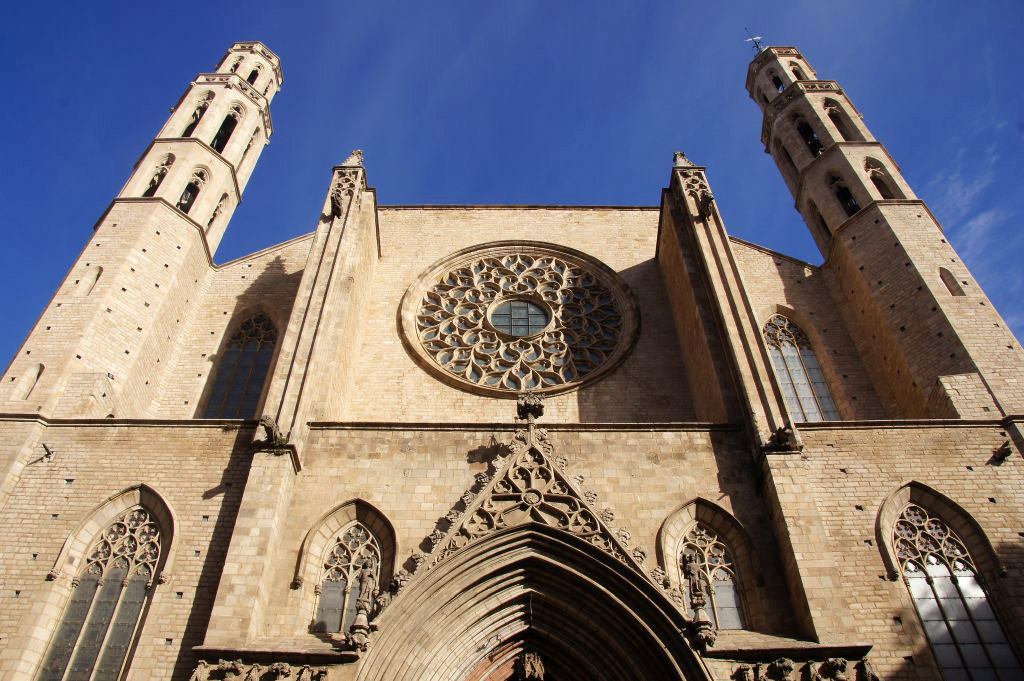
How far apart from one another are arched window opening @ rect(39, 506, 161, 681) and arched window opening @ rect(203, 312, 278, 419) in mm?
3643

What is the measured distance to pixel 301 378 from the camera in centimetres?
1048

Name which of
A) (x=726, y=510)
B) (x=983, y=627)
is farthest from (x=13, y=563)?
(x=983, y=627)

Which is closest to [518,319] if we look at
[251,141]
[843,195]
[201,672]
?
[843,195]

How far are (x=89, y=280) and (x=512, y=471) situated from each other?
27.2ft

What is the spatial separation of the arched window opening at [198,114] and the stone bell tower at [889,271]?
46.3 ft

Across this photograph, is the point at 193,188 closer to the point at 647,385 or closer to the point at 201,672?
the point at 647,385

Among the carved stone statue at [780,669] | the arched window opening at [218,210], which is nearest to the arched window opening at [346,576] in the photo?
the carved stone statue at [780,669]

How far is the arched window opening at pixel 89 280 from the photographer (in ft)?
40.5

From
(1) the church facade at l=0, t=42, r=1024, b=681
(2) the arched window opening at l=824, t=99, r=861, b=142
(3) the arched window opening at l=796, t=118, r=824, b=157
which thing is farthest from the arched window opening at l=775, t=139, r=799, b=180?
(1) the church facade at l=0, t=42, r=1024, b=681

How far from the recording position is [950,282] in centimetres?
1288

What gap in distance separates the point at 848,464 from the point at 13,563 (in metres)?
10.5

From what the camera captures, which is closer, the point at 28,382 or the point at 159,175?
the point at 28,382

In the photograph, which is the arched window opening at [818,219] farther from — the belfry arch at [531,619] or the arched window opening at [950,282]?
the belfry arch at [531,619]

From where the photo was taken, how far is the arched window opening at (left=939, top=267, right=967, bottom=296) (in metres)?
12.6
